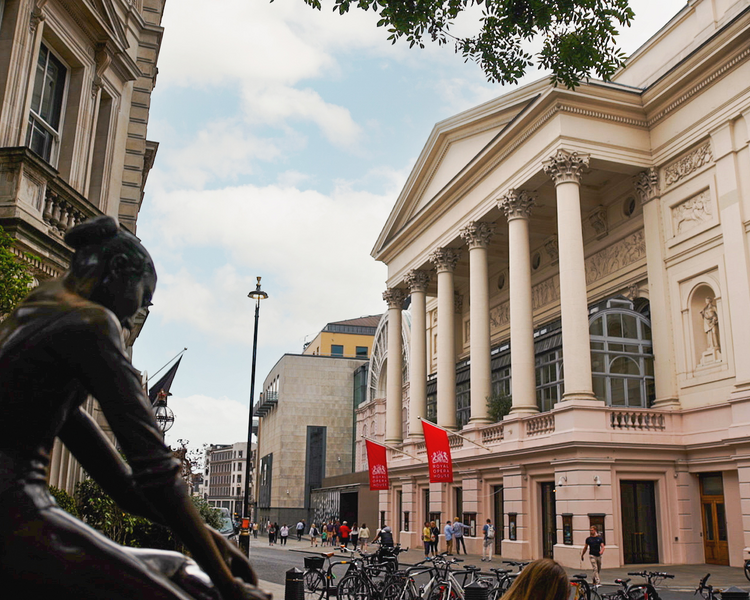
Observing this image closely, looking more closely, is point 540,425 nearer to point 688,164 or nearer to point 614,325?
point 614,325

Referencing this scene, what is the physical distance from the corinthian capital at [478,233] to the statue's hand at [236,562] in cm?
3423

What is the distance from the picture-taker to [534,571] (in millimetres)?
3836

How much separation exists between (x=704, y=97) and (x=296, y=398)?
201ft

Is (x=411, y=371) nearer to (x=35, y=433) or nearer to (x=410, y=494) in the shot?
(x=410, y=494)

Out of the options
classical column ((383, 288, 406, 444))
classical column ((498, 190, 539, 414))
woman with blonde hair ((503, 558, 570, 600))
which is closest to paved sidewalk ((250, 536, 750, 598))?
classical column ((498, 190, 539, 414))

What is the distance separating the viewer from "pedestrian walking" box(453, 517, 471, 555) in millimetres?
31562

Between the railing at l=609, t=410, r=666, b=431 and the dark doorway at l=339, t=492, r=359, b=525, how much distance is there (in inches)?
1320

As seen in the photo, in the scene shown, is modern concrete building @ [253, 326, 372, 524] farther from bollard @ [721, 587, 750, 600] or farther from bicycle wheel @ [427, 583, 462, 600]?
bollard @ [721, 587, 750, 600]

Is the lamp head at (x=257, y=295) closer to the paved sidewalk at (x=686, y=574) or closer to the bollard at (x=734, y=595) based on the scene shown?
the paved sidewalk at (x=686, y=574)

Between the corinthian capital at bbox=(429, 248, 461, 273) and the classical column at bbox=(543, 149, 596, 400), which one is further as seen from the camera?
the corinthian capital at bbox=(429, 248, 461, 273)

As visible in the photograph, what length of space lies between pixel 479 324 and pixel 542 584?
103 feet

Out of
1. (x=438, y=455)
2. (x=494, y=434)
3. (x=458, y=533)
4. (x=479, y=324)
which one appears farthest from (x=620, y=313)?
(x=458, y=533)

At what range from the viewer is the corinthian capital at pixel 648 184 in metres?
30.0

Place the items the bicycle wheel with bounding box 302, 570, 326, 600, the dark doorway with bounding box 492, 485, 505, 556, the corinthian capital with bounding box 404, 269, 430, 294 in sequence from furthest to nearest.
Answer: the corinthian capital with bounding box 404, 269, 430, 294
the dark doorway with bounding box 492, 485, 505, 556
the bicycle wheel with bounding box 302, 570, 326, 600
